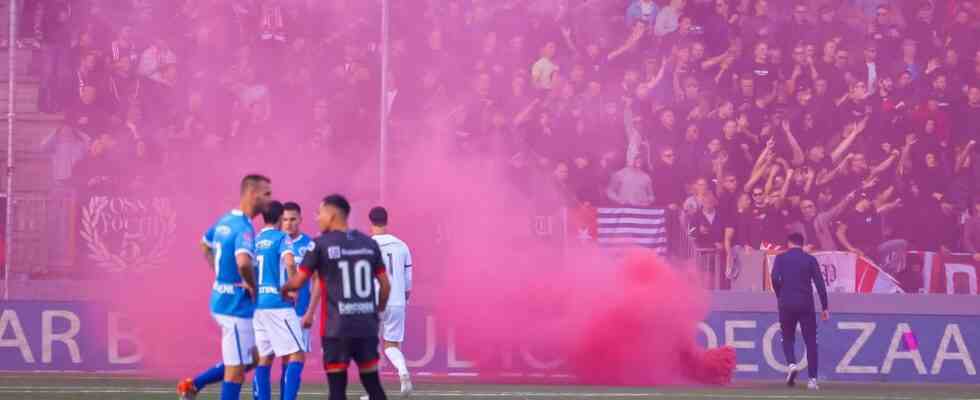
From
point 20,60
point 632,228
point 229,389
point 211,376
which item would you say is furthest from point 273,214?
point 632,228

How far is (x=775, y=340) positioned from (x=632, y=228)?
223 cm

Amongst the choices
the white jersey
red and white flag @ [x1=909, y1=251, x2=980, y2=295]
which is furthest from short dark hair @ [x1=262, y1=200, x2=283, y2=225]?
red and white flag @ [x1=909, y1=251, x2=980, y2=295]

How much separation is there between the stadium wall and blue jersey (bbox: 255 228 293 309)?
Result: 701 cm

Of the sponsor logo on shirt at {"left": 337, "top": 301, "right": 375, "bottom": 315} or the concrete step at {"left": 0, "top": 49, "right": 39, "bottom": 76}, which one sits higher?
the concrete step at {"left": 0, "top": 49, "right": 39, "bottom": 76}

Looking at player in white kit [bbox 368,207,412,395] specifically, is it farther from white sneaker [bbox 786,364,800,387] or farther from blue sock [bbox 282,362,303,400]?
white sneaker [bbox 786,364,800,387]

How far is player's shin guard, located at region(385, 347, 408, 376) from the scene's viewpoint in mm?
14312

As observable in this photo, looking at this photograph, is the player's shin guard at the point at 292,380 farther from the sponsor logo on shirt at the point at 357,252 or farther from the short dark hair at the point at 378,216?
the short dark hair at the point at 378,216

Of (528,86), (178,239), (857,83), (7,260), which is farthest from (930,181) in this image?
(7,260)

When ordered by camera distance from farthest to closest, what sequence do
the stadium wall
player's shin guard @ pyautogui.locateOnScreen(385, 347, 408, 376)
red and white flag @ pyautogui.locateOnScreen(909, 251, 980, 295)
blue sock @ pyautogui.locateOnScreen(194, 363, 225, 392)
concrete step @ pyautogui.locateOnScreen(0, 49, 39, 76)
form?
Result: red and white flag @ pyautogui.locateOnScreen(909, 251, 980, 295), concrete step @ pyautogui.locateOnScreen(0, 49, 39, 76), the stadium wall, player's shin guard @ pyautogui.locateOnScreen(385, 347, 408, 376), blue sock @ pyautogui.locateOnScreen(194, 363, 225, 392)

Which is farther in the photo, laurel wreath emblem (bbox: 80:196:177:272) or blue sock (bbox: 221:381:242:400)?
laurel wreath emblem (bbox: 80:196:177:272)

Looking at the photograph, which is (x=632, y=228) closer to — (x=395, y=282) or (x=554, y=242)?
(x=554, y=242)

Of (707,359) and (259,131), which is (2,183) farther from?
(707,359)

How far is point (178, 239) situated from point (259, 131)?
189 cm

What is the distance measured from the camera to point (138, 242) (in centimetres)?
1847
